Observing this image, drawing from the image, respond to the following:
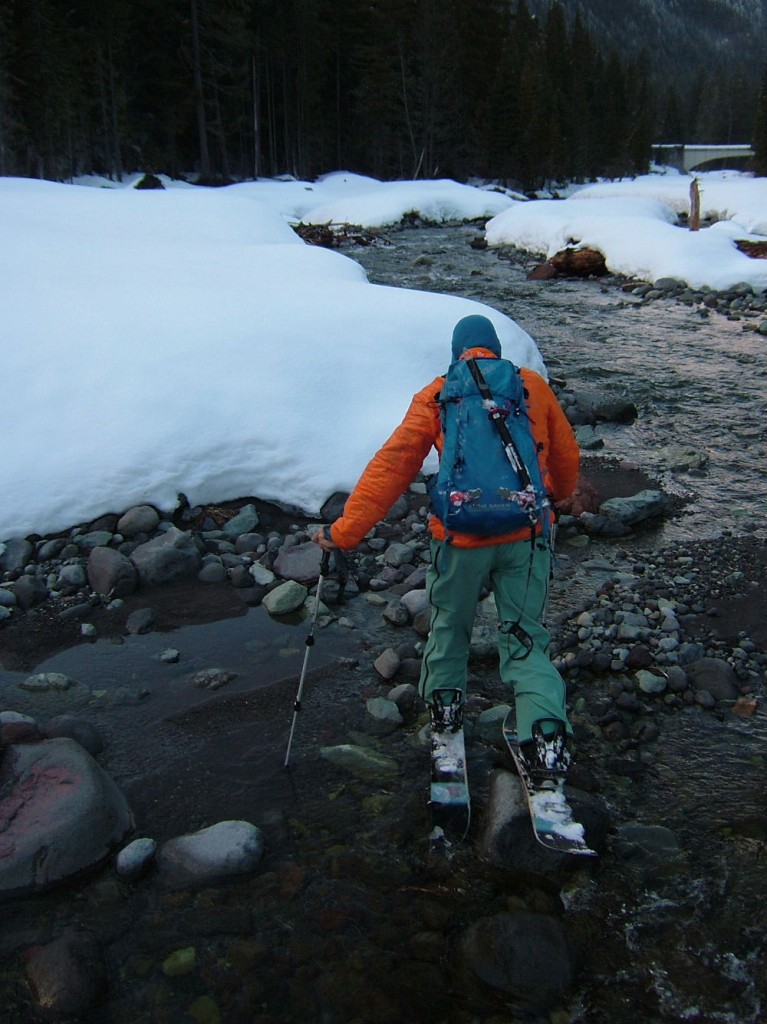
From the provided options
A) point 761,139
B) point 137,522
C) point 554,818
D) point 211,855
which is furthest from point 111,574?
point 761,139

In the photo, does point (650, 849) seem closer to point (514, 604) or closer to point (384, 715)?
point (514, 604)

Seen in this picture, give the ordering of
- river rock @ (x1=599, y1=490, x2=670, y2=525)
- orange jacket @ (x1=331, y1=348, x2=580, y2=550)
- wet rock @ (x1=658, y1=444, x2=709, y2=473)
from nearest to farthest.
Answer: orange jacket @ (x1=331, y1=348, x2=580, y2=550) < river rock @ (x1=599, y1=490, x2=670, y2=525) < wet rock @ (x1=658, y1=444, x2=709, y2=473)

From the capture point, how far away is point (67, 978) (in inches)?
108

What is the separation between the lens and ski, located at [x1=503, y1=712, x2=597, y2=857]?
314 centimetres

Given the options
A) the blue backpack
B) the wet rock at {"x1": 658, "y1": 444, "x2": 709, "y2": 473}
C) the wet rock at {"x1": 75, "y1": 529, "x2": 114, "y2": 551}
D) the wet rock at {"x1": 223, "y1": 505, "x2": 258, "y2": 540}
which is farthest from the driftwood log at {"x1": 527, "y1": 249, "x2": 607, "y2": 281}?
the blue backpack

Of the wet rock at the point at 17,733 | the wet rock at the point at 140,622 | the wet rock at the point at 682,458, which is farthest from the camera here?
the wet rock at the point at 682,458

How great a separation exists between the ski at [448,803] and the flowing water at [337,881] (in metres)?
0.11

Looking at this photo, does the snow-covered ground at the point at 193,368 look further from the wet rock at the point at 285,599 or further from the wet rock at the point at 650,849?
the wet rock at the point at 650,849

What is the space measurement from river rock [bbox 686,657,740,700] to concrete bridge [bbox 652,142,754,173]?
357ft

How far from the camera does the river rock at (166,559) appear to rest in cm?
583

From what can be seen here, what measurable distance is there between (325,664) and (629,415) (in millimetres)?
6389

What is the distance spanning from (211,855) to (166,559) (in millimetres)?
2981

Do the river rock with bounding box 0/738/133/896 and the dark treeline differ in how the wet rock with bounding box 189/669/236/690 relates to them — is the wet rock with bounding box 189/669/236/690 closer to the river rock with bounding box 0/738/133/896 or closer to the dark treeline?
the river rock with bounding box 0/738/133/896

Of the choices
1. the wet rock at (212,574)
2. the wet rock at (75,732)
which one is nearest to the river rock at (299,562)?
the wet rock at (212,574)
